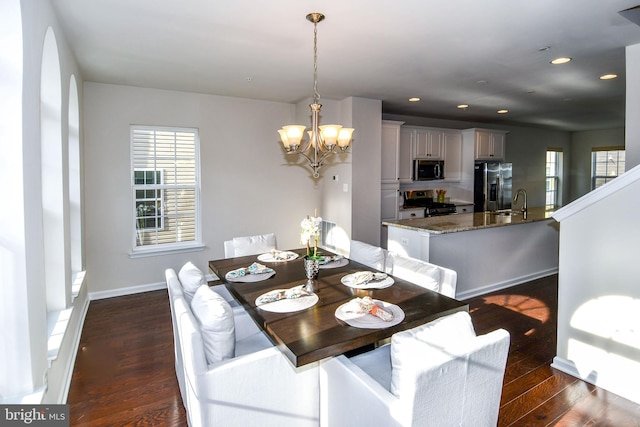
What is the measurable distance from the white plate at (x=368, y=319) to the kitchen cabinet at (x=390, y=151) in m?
3.83

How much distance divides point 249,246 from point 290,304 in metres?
1.67

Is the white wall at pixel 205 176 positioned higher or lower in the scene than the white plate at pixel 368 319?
higher

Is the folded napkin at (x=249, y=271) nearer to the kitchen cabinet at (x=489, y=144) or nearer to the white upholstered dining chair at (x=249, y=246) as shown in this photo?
the white upholstered dining chair at (x=249, y=246)

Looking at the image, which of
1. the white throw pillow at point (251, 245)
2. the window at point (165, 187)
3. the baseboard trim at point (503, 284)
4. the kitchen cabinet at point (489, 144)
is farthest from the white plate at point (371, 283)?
the kitchen cabinet at point (489, 144)

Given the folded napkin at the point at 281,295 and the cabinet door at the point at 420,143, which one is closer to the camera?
the folded napkin at the point at 281,295

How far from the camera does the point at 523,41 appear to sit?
3.07 m

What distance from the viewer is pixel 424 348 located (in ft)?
4.89

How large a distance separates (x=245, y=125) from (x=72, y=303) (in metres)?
3.22

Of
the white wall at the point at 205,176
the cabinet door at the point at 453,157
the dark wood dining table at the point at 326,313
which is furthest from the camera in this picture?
the cabinet door at the point at 453,157

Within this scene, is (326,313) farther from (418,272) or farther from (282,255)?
(282,255)

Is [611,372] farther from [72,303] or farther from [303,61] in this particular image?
[72,303]

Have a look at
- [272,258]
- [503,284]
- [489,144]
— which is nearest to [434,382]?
[272,258]

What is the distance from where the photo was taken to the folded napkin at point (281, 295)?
85.9 inches

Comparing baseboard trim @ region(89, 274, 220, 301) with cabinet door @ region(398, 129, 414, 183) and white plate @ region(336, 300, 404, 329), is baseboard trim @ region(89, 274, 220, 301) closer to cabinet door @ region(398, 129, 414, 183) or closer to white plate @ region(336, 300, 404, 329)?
white plate @ region(336, 300, 404, 329)
